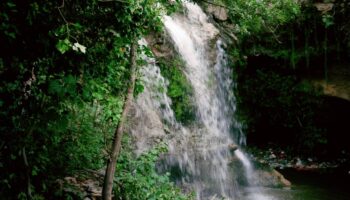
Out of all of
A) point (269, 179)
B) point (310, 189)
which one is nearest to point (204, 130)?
point (269, 179)

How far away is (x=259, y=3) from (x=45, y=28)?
465 centimetres

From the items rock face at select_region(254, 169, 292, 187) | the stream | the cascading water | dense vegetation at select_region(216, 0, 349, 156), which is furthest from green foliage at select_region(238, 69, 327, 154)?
rock face at select_region(254, 169, 292, 187)

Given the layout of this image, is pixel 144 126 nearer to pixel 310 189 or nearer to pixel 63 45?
pixel 63 45

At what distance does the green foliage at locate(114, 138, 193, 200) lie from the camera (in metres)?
4.00

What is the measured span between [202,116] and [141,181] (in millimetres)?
4785

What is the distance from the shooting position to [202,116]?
8656mm

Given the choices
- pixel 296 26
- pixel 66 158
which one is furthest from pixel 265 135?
pixel 66 158

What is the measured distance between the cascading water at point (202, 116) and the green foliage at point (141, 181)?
1596 millimetres

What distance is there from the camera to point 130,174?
166 inches

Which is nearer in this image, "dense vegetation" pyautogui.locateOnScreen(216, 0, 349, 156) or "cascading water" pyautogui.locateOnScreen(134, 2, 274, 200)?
"cascading water" pyautogui.locateOnScreen(134, 2, 274, 200)

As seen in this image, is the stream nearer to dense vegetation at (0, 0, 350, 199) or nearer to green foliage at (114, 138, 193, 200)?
green foliage at (114, 138, 193, 200)

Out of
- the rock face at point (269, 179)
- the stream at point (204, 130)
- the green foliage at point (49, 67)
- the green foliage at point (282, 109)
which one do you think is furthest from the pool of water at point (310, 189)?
the green foliage at point (49, 67)

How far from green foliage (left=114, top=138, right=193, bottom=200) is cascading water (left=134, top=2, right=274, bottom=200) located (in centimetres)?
160

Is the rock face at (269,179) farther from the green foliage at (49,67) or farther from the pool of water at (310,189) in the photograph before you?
the green foliage at (49,67)
